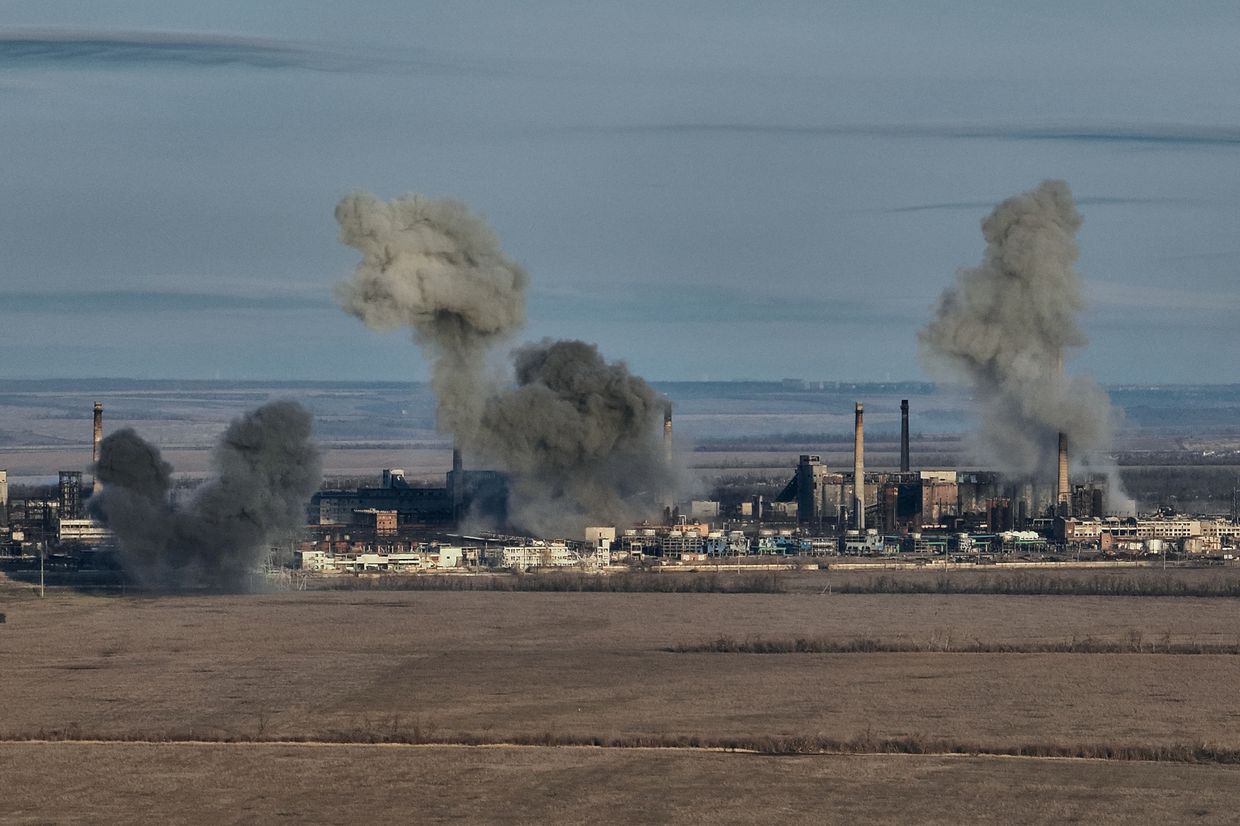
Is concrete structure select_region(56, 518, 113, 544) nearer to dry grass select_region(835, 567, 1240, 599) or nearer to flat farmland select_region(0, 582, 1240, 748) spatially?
flat farmland select_region(0, 582, 1240, 748)

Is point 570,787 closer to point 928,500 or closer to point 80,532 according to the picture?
point 80,532

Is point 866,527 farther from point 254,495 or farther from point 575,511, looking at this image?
point 254,495

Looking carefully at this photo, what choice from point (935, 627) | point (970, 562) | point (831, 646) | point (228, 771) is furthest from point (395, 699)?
point (970, 562)

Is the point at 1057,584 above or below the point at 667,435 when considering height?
below

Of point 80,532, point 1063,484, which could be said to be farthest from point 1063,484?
point 80,532

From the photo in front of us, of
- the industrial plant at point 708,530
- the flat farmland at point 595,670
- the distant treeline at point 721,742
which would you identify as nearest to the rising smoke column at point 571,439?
the industrial plant at point 708,530
